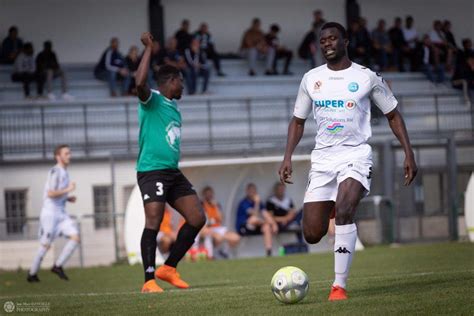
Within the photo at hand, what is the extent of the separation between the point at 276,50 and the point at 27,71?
712 centimetres

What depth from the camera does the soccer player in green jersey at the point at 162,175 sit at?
1204 cm

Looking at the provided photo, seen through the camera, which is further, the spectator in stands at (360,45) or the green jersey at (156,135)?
the spectator in stands at (360,45)

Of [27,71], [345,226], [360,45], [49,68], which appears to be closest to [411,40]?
[360,45]

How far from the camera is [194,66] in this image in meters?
28.0

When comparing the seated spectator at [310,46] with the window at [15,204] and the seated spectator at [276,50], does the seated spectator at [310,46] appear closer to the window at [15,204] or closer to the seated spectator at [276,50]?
the seated spectator at [276,50]

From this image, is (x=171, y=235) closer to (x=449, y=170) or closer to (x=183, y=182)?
(x=449, y=170)

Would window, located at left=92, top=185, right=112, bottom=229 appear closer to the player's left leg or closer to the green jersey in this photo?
the green jersey

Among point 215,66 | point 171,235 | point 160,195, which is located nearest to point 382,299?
point 160,195

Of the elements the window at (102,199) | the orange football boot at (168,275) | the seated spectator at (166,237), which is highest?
the orange football boot at (168,275)

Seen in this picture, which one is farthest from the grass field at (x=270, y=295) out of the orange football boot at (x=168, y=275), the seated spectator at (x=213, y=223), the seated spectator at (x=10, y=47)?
the seated spectator at (x=10, y=47)

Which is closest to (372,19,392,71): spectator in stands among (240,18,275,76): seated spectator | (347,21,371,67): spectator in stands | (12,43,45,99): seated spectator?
(347,21,371,67): spectator in stands

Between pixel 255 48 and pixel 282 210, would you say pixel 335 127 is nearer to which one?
pixel 282 210

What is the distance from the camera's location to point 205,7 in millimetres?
32406

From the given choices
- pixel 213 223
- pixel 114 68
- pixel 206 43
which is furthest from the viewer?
pixel 206 43
